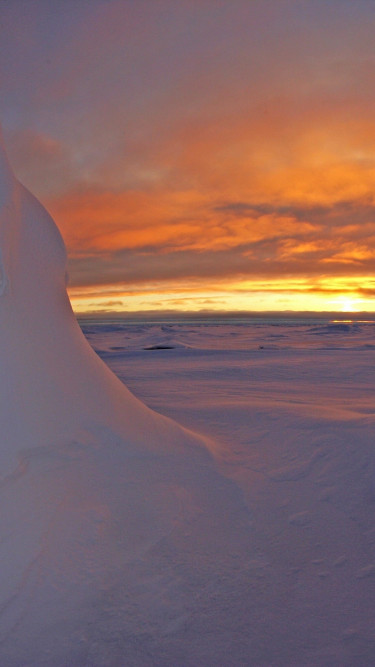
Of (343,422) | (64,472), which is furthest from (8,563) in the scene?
(343,422)

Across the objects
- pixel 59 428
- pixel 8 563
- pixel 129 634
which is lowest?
pixel 129 634

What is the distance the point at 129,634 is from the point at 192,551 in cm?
42

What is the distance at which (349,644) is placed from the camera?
48.5 inches

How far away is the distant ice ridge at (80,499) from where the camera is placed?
1.31 m

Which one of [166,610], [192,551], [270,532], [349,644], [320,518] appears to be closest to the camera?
[349,644]

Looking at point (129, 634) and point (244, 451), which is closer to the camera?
point (129, 634)

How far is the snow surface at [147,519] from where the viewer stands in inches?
50.3

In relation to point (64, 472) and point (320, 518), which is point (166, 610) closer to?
point (64, 472)

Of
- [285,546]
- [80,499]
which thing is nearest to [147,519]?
[80,499]

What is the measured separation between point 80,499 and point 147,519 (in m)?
0.30

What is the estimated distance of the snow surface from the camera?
4.19 feet

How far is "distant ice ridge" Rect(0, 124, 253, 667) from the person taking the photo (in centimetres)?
131

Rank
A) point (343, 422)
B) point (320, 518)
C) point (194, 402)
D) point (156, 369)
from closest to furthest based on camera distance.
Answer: point (320, 518) < point (343, 422) < point (194, 402) < point (156, 369)

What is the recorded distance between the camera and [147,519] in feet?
5.85
